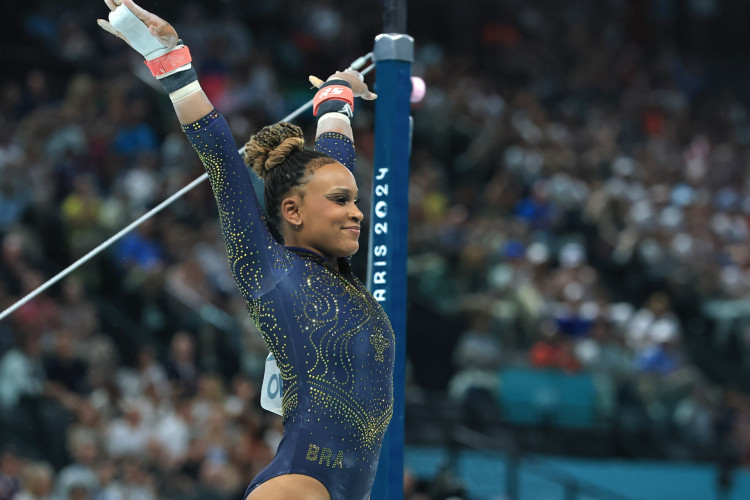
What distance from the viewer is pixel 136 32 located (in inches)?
108

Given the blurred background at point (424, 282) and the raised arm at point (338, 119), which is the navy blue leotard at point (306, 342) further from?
the blurred background at point (424, 282)

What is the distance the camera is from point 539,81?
13672mm

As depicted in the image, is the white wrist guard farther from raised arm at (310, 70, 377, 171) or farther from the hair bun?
raised arm at (310, 70, 377, 171)

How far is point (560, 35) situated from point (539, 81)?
155 centimetres

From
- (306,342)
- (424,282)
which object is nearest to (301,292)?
(306,342)

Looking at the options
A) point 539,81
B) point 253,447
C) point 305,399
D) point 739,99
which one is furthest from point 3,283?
point 739,99

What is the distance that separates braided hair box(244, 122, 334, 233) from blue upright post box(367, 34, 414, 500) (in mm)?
648

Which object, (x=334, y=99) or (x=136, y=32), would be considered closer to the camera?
(x=136, y=32)

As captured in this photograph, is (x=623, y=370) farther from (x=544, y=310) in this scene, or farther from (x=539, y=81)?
(x=539, y=81)

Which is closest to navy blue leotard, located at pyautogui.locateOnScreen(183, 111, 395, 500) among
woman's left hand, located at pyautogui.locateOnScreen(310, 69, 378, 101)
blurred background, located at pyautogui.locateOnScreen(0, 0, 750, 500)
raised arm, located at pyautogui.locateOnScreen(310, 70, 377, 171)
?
raised arm, located at pyautogui.locateOnScreen(310, 70, 377, 171)

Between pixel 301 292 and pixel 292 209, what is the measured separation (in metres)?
0.26

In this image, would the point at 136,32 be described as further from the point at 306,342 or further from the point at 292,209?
the point at 306,342

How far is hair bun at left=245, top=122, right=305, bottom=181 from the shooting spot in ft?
9.71

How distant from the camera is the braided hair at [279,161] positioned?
2.94 meters
